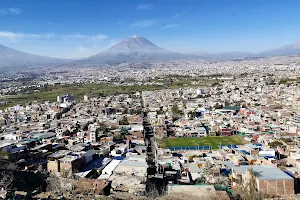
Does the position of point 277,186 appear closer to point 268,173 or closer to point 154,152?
point 268,173

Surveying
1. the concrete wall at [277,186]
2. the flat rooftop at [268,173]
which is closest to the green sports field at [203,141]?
the flat rooftop at [268,173]

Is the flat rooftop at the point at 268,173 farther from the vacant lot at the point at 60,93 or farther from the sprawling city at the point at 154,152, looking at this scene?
the vacant lot at the point at 60,93

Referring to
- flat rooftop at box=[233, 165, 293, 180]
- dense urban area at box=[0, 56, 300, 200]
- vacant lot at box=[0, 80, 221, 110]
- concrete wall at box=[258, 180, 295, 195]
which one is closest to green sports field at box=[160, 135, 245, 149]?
dense urban area at box=[0, 56, 300, 200]

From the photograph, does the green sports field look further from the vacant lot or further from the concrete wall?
the vacant lot

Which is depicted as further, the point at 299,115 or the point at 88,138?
the point at 299,115

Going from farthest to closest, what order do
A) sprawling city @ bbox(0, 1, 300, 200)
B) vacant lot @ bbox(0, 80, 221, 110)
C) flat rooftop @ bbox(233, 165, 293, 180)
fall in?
vacant lot @ bbox(0, 80, 221, 110) < flat rooftop @ bbox(233, 165, 293, 180) < sprawling city @ bbox(0, 1, 300, 200)

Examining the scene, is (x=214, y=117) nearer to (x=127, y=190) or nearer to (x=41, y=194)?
(x=127, y=190)

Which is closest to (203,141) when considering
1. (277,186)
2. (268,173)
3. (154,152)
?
(154,152)

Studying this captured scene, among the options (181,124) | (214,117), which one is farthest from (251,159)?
(214,117)
